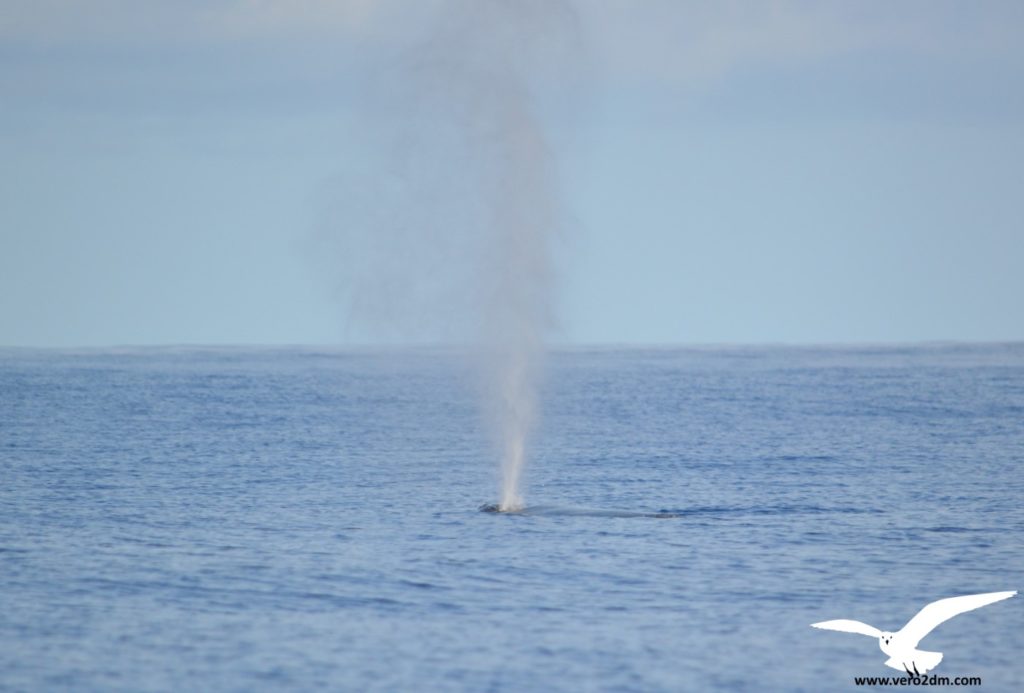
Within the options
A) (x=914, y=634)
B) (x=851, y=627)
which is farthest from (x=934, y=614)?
(x=851, y=627)

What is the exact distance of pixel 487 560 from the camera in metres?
38.8

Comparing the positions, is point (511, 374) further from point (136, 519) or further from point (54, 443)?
point (54, 443)

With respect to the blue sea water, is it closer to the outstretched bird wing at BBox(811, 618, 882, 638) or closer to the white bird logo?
the white bird logo

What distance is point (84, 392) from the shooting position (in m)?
134

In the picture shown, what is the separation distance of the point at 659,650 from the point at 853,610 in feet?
19.5

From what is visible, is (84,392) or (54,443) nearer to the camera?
(54,443)

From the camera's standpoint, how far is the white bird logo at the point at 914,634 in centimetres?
2823

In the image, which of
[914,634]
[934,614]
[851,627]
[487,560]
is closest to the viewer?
[851,627]

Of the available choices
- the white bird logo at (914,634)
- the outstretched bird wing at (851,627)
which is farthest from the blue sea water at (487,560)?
the outstretched bird wing at (851,627)

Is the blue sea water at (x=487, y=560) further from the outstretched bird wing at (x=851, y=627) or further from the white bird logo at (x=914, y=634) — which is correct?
the outstretched bird wing at (x=851, y=627)

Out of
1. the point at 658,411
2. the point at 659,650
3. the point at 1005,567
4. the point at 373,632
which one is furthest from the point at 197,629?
the point at 658,411

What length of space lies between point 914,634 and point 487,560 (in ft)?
42.4

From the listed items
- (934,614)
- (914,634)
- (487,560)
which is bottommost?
(487,560)

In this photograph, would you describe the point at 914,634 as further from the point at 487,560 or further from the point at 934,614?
the point at 487,560
